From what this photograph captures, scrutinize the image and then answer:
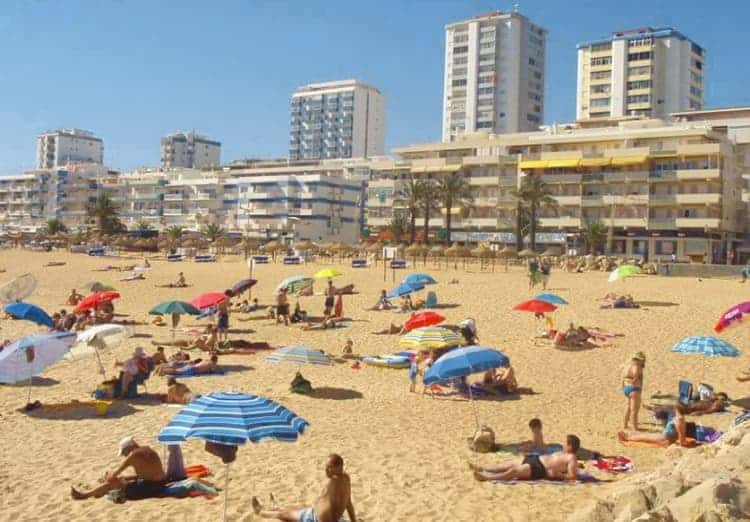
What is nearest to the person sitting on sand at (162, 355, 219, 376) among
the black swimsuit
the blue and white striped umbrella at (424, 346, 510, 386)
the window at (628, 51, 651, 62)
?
the blue and white striped umbrella at (424, 346, 510, 386)

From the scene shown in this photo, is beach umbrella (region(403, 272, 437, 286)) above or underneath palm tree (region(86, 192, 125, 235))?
underneath

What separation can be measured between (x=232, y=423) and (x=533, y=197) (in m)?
51.8

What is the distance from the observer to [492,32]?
96750mm

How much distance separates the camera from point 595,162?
58.9 m

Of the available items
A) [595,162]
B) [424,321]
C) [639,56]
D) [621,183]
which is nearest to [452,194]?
[595,162]

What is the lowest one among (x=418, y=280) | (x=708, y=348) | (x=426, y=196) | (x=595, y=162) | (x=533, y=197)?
(x=708, y=348)

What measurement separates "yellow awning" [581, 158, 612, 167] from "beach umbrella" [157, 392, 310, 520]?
55.1 m

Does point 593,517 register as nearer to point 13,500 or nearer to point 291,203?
point 13,500

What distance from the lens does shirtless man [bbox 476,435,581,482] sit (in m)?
8.48

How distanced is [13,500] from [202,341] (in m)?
10.4

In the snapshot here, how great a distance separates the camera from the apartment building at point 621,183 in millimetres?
55062

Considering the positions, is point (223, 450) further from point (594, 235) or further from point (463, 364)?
point (594, 235)

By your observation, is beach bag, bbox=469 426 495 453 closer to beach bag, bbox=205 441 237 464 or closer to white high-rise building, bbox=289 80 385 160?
beach bag, bbox=205 441 237 464

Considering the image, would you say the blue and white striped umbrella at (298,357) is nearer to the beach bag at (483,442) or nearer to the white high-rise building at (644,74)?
the beach bag at (483,442)
